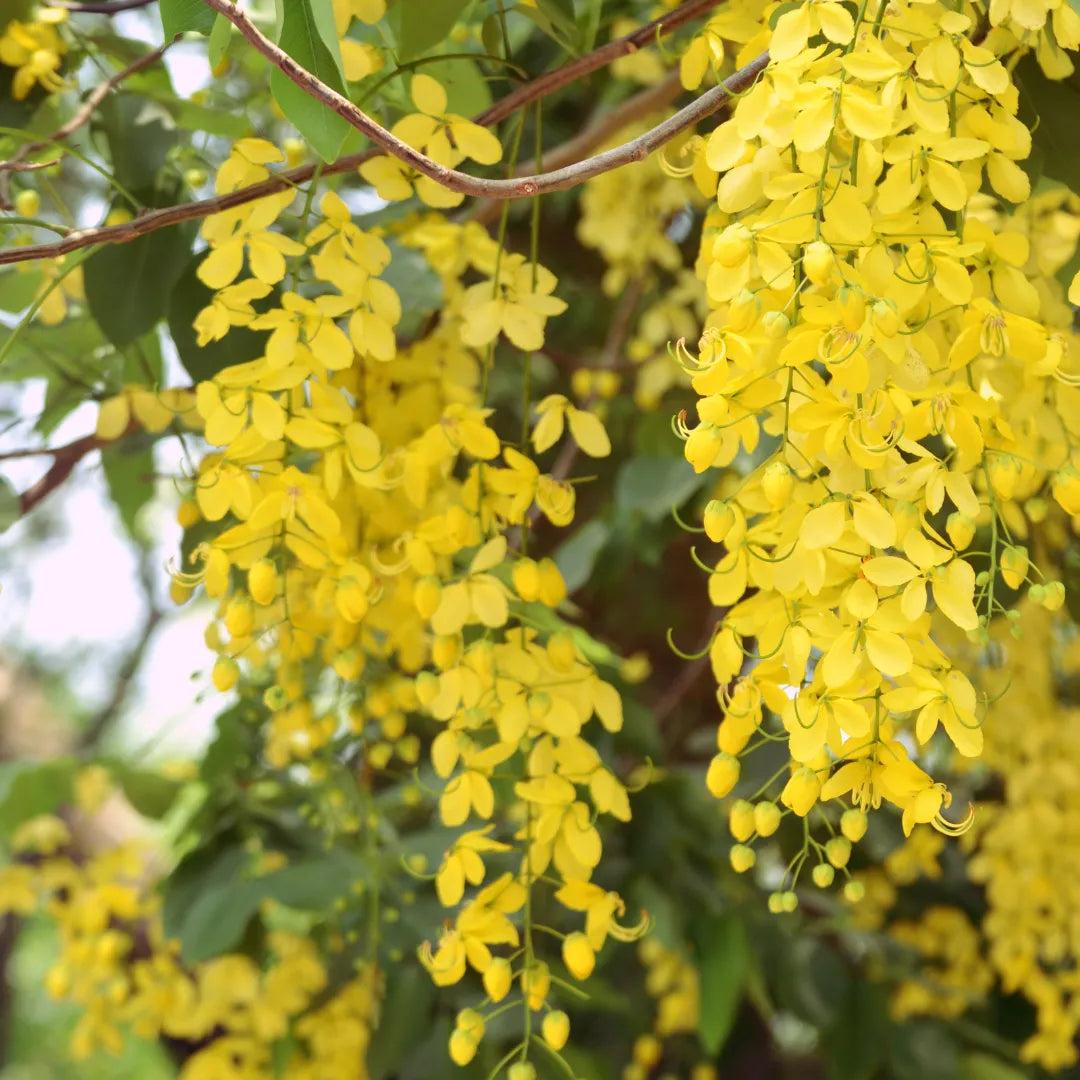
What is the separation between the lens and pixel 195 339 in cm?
74

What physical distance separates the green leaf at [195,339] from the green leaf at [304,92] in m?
0.23

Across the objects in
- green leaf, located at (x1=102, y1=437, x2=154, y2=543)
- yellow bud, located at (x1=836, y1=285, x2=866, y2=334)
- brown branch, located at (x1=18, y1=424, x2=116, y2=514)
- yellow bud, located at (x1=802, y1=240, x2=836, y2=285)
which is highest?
yellow bud, located at (x1=802, y1=240, x2=836, y2=285)

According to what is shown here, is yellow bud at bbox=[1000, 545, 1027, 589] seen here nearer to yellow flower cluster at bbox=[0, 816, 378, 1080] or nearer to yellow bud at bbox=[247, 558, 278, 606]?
yellow bud at bbox=[247, 558, 278, 606]

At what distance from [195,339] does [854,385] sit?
17.9 inches

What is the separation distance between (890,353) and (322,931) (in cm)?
96

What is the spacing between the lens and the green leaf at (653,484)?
41.1 inches

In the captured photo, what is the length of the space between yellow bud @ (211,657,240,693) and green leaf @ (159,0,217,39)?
0.30 meters

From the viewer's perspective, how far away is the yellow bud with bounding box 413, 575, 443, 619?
602mm

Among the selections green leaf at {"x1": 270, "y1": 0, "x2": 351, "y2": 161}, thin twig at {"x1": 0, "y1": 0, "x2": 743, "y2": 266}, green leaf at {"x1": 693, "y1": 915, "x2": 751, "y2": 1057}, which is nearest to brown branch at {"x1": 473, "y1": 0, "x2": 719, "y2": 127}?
thin twig at {"x1": 0, "y1": 0, "x2": 743, "y2": 266}

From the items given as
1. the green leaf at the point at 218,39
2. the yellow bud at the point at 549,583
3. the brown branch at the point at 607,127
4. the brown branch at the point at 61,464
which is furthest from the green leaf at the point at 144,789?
the green leaf at the point at 218,39

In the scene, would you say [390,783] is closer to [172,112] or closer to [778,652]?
[172,112]

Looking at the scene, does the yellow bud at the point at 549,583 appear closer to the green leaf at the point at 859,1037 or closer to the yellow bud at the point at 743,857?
the yellow bud at the point at 743,857

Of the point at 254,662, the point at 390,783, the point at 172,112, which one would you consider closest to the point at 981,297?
the point at 254,662

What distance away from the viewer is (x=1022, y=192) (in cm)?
50
